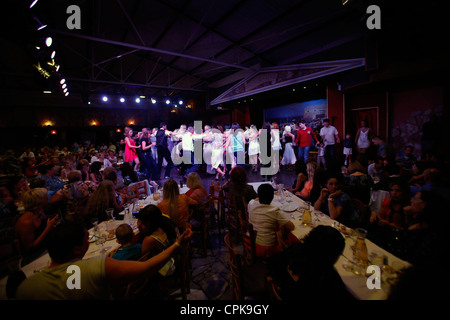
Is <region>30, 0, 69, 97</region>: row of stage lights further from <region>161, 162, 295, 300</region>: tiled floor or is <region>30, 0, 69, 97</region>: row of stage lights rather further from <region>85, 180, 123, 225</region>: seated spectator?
<region>161, 162, 295, 300</region>: tiled floor

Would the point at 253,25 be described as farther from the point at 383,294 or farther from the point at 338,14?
the point at 383,294

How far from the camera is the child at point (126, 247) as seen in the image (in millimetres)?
1695

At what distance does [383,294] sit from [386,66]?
20.4 ft

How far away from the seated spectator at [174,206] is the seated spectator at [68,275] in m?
1.17

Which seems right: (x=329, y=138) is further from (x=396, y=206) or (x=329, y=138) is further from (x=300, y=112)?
(x=396, y=206)

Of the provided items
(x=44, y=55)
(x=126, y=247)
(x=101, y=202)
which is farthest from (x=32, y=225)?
(x=44, y=55)

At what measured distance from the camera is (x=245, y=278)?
1.88 metres

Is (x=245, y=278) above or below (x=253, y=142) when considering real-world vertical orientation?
below

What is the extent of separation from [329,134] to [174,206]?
591cm

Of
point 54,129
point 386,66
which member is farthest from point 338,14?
point 54,129

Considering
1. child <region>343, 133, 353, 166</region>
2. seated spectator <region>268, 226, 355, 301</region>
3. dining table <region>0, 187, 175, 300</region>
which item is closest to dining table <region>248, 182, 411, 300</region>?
seated spectator <region>268, 226, 355, 301</region>

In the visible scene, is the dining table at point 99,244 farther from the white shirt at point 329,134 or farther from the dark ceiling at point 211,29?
the white shirt at point 329,134

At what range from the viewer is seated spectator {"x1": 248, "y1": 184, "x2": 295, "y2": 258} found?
206 cm
